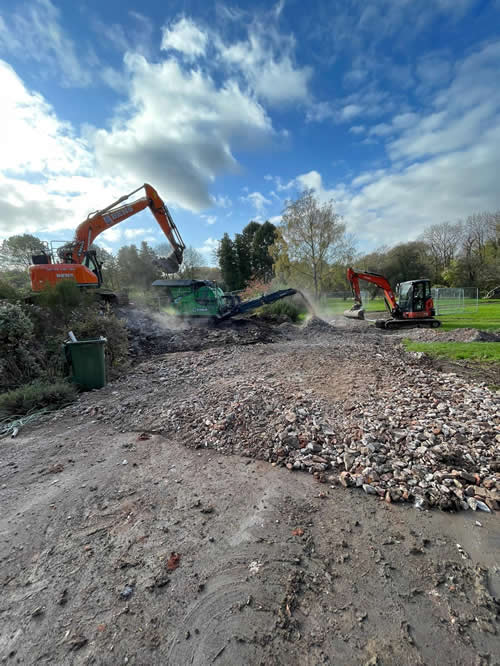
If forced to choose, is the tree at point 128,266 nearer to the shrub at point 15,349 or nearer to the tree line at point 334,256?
the tree line at point 334,256

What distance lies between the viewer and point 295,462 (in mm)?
2688

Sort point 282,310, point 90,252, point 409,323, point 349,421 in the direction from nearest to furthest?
point 349,421
point 90,252
point 409,323
point 282,310

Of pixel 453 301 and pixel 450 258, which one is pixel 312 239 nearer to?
pixel 453 301

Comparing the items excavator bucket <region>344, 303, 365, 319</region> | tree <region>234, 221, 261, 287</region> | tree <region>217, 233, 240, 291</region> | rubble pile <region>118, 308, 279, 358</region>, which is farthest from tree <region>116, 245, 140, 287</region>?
excavator bucket <region>344, 303, 365, 319</region>

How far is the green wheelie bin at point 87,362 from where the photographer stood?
5117mm

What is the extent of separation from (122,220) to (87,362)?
25.8ft

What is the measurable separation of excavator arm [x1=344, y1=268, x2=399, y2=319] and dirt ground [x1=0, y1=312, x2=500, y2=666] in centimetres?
1225

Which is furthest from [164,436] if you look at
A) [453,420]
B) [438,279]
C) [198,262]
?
[438,279]

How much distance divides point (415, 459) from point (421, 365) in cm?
377

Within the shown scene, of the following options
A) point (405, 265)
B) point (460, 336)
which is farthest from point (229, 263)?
point (460, 336)

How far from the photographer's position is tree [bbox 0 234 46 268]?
96.5 feet

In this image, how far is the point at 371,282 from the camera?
43.0ft

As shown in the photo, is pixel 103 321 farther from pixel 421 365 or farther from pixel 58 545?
pixel 421 365

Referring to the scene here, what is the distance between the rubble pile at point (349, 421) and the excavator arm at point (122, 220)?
22.5 ft
